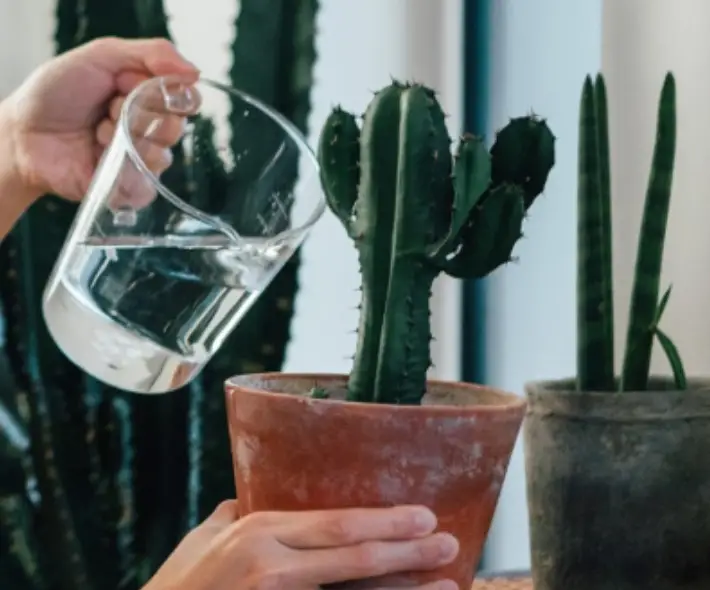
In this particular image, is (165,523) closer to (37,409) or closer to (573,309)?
(37,409)

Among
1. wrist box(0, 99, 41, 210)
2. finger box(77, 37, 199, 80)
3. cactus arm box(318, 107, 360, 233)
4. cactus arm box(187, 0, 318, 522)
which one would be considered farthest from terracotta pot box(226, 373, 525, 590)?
cactus arm box(187, 0, 318, 522)

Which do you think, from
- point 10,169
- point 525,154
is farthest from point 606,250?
point 10,169

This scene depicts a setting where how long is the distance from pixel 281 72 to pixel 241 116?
368 mm

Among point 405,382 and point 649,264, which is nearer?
point 405,382

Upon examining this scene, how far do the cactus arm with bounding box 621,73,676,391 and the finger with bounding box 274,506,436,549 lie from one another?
7.9 inches

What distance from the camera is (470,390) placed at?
50 cm

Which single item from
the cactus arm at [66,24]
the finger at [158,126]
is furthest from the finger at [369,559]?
the cactus arm at [66,24]

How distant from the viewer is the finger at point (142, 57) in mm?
579

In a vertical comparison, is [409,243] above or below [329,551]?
above

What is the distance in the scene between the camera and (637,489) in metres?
0.49

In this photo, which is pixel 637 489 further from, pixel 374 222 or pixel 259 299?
pixel 259 299

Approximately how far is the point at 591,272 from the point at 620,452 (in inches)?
4.6

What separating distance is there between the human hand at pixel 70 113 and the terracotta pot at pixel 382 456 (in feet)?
1.01

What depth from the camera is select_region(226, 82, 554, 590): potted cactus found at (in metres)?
0.40
